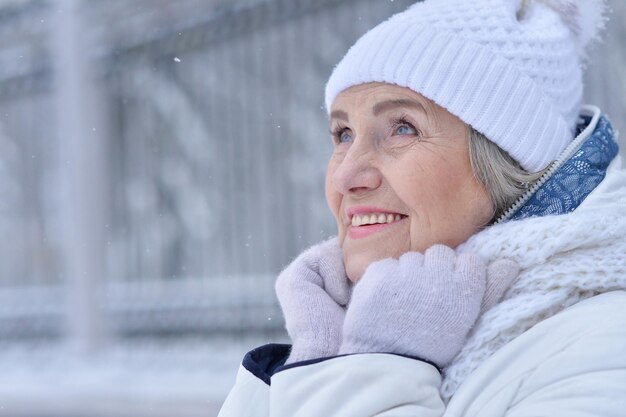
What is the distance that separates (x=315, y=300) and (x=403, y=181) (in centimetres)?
27

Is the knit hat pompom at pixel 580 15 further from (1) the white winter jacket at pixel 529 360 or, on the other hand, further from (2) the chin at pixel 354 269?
(2) the chin at pixel 354 269

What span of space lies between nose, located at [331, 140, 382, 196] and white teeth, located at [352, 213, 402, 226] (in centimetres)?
4

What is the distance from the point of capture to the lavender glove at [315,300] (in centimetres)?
152

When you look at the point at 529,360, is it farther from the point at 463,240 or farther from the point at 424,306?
the point at 463,240

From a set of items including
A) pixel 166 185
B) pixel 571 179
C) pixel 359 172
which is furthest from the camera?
pixel 166 185

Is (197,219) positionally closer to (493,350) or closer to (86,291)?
(86,291)

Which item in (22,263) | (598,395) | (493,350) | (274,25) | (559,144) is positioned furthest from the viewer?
(22,263)

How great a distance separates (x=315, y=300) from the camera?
5.24ft

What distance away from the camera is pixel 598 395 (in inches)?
49.4

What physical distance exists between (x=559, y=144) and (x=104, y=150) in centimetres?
410

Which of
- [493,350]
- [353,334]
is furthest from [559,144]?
[353,334]

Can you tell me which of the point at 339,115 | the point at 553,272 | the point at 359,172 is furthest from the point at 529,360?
the point at 339,115

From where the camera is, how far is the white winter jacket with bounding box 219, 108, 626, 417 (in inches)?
51.3

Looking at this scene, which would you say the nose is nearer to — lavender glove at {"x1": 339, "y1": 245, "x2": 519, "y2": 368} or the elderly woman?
the elderly woman
